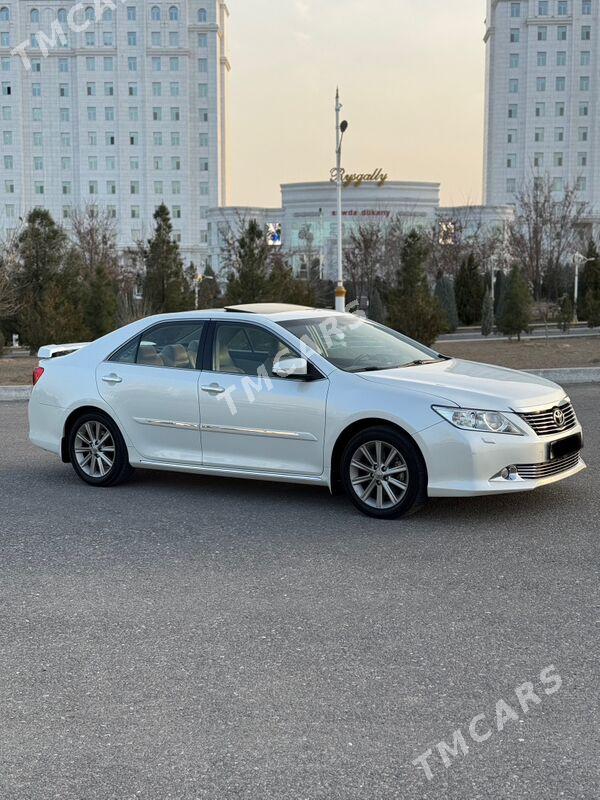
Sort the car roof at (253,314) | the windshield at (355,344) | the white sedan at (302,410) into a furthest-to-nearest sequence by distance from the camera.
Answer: the car roof at (253,314) < the windshield at (355,344) < the white sedan at (302,410)

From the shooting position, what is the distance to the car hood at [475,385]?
6.82 meters

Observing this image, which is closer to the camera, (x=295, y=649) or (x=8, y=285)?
(x=295, y=649)

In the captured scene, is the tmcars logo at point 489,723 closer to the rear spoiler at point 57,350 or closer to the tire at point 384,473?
the tire at point 384,473

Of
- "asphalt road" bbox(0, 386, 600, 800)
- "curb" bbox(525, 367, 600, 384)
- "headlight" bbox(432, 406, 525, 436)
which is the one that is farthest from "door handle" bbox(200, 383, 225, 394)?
"curb" bbox(525, 367, 600, 384)

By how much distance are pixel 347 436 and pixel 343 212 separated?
272ft

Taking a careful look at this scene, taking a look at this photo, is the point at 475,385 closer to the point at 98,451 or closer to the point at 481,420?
the point at 481,420

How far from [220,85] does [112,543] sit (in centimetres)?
13042

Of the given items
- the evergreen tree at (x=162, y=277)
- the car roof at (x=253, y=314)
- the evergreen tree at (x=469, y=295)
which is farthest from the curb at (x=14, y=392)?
the evergreen tree at (x=469, y=295)

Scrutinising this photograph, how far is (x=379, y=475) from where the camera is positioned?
7.04 metres

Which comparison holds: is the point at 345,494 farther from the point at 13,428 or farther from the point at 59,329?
the point at 59,329

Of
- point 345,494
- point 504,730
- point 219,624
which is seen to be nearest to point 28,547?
point 219,624

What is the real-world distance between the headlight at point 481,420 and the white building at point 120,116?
4690 inches

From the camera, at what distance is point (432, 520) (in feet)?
22.9

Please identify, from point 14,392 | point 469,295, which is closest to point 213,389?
point 14,392
